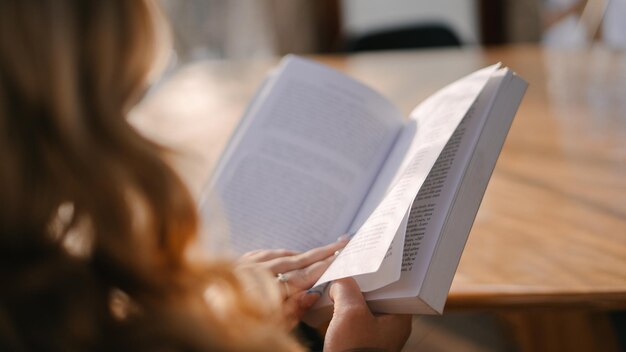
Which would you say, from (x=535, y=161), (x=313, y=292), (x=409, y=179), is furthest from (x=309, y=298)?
Result: (x=535, y=161)

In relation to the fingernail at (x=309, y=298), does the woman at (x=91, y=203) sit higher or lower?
higher

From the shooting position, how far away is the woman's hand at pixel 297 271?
0.85 metres

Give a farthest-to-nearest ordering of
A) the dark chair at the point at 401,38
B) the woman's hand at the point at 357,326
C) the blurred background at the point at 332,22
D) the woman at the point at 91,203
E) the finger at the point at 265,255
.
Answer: the blurred background at the point at 332,22 → the dark chair at the point at 401,38 → the finger at the point at 265,255 → the woman's hand at the point at 357,326 → the woman at the point at 91,203

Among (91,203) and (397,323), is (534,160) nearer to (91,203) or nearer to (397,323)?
(397,323)

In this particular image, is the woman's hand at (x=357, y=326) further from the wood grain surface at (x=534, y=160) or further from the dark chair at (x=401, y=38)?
the dark chair at (x=401, y=38)

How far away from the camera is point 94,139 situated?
0.55m

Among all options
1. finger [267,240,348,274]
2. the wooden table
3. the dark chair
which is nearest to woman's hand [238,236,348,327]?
finger [267,240,348,274]

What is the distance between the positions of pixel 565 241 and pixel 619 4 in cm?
206

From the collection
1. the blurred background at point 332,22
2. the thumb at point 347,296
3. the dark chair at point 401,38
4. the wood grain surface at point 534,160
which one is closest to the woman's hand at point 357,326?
the thumb at point 347,296

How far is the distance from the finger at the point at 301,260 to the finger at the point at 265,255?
0.04 ft

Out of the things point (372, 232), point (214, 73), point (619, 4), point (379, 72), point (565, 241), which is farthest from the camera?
point (619, 4)

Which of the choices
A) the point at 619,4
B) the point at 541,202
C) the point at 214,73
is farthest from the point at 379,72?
the point at 541,202

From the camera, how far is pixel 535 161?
1313 millimetres

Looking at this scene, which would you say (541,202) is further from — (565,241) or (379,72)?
(379,72)
